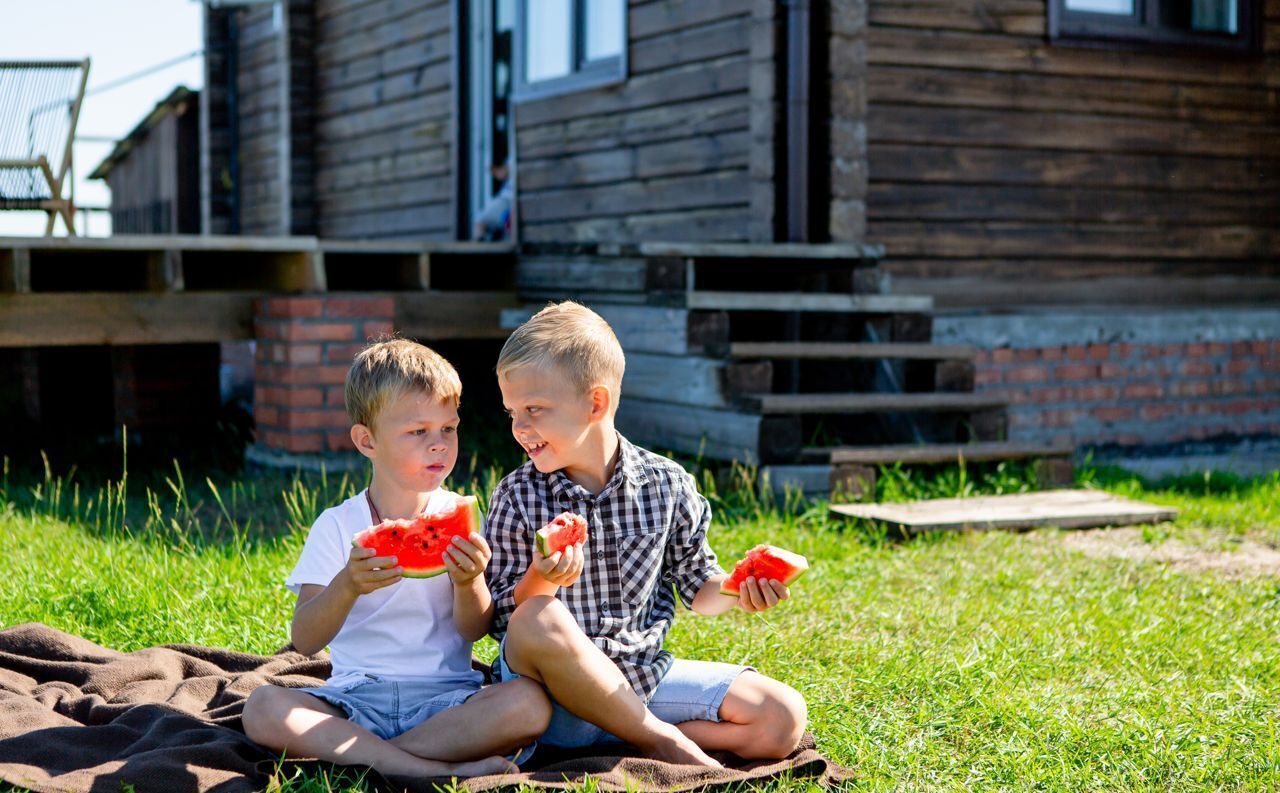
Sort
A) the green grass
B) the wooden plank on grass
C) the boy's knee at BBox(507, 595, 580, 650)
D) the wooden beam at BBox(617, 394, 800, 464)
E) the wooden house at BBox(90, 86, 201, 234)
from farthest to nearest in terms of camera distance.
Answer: the wooden house at BBox(90, 86, 201, 234) → the wooden beam at BBox(617, 394, 800, 464) → the wooden plank on grass → the green grass → the boy's knee at BBox(507, 595, 580, 650)

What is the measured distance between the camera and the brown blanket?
2.86 metres

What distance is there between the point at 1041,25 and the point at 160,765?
6918 mm

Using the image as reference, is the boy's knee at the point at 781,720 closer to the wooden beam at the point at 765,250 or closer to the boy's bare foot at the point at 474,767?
the boy's bare foot at the point at 474,767

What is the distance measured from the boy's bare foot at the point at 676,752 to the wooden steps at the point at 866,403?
3377mm

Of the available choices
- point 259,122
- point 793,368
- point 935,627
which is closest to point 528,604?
point 935,627

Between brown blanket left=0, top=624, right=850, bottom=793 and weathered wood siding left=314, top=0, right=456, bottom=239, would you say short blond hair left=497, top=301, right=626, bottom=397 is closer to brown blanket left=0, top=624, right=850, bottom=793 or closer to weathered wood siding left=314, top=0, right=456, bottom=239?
brown blanket left=0, top=624, right=850, bottom=793

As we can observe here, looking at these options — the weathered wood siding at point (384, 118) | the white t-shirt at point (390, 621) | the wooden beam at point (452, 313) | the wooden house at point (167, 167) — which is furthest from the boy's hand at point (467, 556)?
the wooden house at point (167, 167)

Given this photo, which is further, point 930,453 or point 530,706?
point 930,453

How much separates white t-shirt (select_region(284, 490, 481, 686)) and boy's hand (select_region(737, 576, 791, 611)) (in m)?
0.66

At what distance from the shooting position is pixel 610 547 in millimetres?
3033

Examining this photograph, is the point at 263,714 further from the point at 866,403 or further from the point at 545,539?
the point at 866,403

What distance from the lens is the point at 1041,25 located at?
8.16 metres

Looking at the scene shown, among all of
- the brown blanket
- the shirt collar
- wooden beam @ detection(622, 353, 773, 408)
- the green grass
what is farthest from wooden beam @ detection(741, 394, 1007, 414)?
the shirt collar

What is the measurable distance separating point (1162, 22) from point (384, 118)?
5.97m
